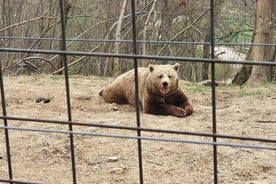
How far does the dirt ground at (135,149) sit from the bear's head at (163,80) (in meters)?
0.38

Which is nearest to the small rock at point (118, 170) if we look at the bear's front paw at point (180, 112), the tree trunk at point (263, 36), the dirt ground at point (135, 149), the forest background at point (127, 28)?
the dirt ground at point (135, 149)

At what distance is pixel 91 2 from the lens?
11391 mm

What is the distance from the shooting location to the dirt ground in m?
4.05

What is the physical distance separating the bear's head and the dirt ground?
1.24ft

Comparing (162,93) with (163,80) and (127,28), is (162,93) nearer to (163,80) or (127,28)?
(163,80)

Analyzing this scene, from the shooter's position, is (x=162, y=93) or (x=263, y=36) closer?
(x=162, y=93)

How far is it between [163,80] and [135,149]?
66.8 inches

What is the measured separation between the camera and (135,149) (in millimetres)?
4582

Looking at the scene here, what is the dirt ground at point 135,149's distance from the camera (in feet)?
13.3

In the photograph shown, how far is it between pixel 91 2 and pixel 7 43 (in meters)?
2.00

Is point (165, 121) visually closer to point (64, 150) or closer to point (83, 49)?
point (64, 150)

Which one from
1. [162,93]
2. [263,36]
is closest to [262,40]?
[263,36]

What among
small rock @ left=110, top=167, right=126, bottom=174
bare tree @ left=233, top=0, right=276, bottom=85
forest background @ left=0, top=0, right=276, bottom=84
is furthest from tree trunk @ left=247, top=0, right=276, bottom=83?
small rock @ left=110, top=167, right=126, bottom=174

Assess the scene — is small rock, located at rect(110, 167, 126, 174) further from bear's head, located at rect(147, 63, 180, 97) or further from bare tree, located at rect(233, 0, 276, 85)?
bare tree, located at rect(233, 0, 276, 85)
